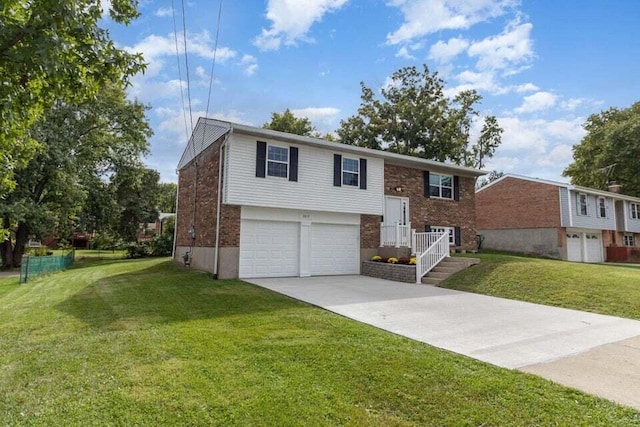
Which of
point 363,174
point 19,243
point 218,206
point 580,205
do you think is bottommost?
point 19,243

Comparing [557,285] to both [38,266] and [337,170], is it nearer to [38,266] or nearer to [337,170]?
[337,170]

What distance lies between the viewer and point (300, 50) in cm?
1247

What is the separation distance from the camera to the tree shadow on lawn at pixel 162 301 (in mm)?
6723

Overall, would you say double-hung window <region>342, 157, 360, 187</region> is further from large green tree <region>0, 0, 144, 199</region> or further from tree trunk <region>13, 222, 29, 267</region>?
tree trunk <region>13, 222, 29, 267</region>

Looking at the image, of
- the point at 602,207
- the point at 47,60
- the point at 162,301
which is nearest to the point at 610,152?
the point at 602,207

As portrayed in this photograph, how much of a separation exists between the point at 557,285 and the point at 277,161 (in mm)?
9558

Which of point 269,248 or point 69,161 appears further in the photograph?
point 69,161

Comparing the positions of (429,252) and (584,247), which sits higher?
(584,247)

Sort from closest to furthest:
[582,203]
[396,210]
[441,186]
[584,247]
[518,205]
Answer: [396,210], [441,186], [582,203], [584,247], [518,205]

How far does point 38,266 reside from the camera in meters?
14.4

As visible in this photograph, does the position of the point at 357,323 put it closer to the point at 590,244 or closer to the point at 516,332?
the point at 516,332

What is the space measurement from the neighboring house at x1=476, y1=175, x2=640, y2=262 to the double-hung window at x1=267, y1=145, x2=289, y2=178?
19.5m

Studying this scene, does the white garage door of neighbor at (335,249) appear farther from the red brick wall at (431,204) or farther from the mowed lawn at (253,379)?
the mowed lawn at (253,379)

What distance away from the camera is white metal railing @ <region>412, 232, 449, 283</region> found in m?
12.9
